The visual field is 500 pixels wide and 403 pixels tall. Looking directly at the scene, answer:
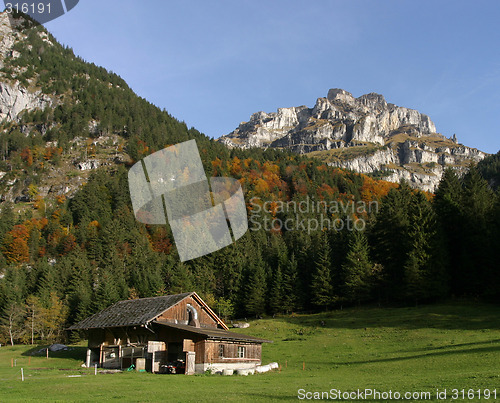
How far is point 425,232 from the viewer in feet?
176

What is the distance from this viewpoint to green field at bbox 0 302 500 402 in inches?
613

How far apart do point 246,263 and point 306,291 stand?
1444cm

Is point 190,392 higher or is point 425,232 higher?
point 425,232

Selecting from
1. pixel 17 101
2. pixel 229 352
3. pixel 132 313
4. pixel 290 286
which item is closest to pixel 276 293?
pixel 290 286

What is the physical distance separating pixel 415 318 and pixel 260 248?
4503cm

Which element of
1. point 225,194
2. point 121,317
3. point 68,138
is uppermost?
point 68,138

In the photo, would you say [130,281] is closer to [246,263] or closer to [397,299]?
[246,263]

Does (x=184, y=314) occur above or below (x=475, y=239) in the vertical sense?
below

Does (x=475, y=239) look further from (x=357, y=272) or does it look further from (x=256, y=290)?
(x=256, y=290)

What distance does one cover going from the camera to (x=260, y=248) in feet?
279

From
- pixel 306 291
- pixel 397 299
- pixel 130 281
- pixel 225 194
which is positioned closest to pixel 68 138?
pixel 225 194

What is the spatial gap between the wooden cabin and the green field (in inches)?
108

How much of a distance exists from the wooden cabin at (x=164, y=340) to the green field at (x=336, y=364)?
2.74m

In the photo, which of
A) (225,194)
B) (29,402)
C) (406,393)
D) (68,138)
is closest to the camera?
(29,402)
